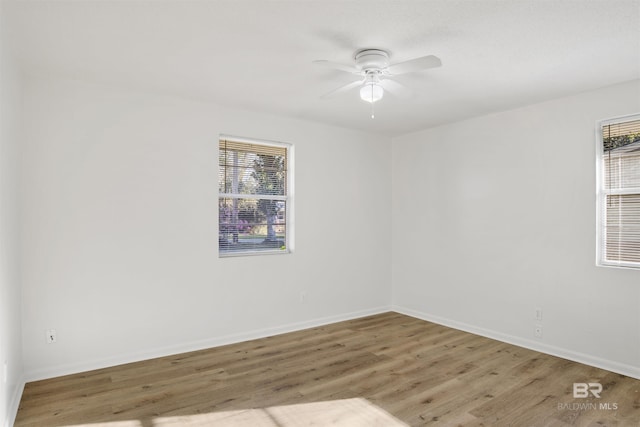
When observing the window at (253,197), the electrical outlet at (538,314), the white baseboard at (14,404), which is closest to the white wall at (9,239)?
the white baseboard at (14,404)

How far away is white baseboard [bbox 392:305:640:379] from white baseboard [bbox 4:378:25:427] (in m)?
4.09

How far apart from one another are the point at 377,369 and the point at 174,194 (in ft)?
8.02

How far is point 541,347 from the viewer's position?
372 centimetres

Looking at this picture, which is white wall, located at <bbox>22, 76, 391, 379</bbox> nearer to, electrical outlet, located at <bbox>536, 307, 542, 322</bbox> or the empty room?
the empty room

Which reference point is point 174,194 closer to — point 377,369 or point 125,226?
point 125,226

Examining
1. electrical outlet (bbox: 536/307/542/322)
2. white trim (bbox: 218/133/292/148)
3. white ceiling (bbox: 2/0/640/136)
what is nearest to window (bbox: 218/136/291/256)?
white trim (bbox: 218/133/292/148)

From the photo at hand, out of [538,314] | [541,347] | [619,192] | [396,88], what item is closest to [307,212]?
[396,88]

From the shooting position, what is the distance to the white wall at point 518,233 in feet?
11.0

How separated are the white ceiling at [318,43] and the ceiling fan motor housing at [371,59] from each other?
0.20 feet

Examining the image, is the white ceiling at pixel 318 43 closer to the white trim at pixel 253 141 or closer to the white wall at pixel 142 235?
the white wall at pixel 142 235

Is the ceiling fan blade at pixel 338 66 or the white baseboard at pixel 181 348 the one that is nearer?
the ceiling fan blade at pixel 338 66

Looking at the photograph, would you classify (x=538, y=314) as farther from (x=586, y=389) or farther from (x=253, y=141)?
(x=253, y=141)

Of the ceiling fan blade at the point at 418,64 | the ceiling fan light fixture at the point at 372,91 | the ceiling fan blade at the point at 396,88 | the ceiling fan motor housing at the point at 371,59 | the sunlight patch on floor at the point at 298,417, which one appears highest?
the ceiling fan blade at the point at 396,88

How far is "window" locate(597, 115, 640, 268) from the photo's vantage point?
321cm
